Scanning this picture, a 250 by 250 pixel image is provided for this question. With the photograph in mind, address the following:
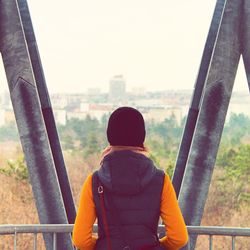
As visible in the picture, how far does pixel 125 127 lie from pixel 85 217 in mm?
269

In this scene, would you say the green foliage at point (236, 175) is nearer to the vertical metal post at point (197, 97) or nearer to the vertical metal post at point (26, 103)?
the vertical metal post at point (197, 97)

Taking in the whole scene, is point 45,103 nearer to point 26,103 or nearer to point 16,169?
point 26,103

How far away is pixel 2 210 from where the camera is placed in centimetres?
515

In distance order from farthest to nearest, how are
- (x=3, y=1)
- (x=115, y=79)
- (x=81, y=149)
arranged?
(x=81, y=149), (x=115, y=79), (x=3, y=1)

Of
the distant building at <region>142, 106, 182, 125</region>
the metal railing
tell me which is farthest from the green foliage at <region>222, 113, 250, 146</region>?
the metal railing

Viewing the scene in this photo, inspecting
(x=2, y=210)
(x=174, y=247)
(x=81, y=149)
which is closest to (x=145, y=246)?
(x=174, y=247)

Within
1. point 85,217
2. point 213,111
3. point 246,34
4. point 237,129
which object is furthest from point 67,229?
point 237,129

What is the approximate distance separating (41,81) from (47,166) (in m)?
0.46

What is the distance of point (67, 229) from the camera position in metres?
2.21

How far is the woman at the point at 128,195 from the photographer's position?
1527mm

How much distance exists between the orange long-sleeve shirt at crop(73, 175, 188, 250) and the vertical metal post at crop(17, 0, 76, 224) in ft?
5.12

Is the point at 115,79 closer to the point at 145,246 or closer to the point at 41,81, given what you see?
the point at 41,81

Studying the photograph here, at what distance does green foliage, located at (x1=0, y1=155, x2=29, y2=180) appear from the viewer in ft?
15.3

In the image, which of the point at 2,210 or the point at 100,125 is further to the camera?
the point at 2,210
